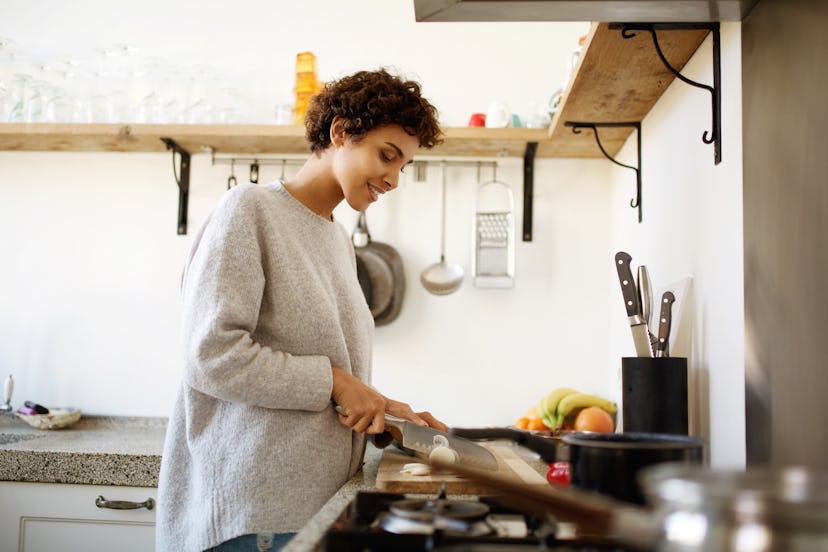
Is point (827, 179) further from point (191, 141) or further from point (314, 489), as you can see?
point (191, 141)

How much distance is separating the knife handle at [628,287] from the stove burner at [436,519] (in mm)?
638

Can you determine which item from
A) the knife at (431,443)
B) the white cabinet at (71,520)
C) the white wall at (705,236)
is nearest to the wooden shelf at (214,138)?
the white wall at (705,236)

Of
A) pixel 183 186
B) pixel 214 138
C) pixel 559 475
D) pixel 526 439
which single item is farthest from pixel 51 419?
pixel 526 439

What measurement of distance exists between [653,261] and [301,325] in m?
0.83

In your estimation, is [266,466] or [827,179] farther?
[266,466]

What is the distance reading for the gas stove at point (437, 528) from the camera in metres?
0.60

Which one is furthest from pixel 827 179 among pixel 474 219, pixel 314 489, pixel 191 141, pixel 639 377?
pixel 191 141

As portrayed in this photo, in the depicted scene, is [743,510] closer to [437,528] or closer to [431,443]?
[437,528]

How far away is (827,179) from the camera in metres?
0.78

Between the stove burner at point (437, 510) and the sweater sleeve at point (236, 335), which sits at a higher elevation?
the sweater sleeve at point (236, 335)

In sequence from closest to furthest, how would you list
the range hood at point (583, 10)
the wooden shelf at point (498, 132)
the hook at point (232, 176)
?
the range hood at point (583, 10)
the wooden shelf at point (498, 132)
the hook at point (232, 176)

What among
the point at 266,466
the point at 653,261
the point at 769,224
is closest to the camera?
the point at 769,224

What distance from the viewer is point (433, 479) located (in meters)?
1.04

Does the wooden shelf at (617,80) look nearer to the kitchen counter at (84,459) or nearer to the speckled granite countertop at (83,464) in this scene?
the kitchen counter at (84,459)
